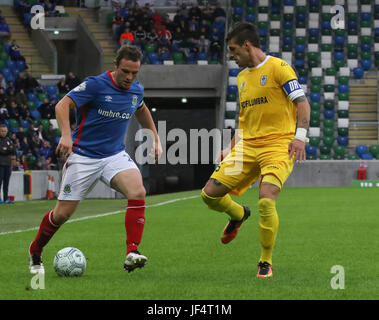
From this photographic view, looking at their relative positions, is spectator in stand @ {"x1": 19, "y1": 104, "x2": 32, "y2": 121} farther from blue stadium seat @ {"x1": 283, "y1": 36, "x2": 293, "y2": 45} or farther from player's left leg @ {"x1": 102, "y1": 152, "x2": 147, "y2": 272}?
player's left leg @ {"x1": 102, "y1": 152, "x2": 147, "y2": 272}

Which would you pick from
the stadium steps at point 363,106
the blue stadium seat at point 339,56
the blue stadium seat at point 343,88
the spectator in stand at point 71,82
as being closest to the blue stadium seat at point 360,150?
the stadium steps at point 363,106

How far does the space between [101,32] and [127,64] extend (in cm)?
2733

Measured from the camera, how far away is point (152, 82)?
30.9 metres

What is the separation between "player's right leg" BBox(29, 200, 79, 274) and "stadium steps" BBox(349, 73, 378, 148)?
1024 inches

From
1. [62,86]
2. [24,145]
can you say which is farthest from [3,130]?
[62,86]

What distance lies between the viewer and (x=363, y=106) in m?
32.8

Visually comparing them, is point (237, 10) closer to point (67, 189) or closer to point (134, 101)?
point (134, 101)

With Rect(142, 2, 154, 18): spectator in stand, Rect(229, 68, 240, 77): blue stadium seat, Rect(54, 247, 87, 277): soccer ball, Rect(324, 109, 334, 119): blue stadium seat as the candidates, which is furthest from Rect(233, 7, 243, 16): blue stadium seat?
Rect(54, 247, 87, 277): soccer ball

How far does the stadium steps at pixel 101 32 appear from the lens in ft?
105

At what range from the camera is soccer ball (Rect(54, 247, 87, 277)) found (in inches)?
280
